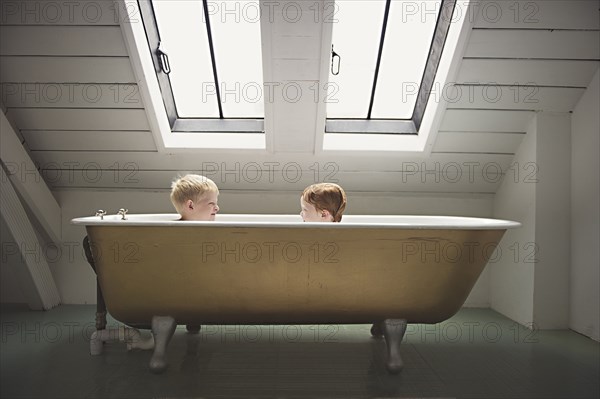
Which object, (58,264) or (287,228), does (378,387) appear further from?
(58,264)

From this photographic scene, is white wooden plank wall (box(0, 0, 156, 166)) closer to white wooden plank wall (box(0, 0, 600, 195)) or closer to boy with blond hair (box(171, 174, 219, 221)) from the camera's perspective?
white wooden plank wall (box(0, 0, 600, 195))

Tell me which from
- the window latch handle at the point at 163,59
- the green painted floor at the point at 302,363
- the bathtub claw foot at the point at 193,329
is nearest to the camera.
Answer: the green painted floor at the point at 302,363

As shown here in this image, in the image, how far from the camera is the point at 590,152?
7.16 feet

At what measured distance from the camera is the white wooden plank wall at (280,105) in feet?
6.59

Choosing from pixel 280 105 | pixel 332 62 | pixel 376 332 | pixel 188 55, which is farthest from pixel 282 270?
pixel 188 55

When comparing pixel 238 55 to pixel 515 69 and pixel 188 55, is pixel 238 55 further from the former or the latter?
pixel 515 69

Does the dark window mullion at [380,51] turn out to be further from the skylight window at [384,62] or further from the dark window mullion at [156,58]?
the dark window mullion at [156,58]

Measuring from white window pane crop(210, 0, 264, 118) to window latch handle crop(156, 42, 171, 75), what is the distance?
0.26 metres

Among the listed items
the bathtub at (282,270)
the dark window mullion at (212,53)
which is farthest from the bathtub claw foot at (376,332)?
the dark window mullion at (212,53)

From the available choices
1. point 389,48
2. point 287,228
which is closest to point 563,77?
point 389,48

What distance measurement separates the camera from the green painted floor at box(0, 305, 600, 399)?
160 centimetres

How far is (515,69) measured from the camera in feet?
7.13

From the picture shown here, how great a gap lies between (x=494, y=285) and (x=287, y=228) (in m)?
1.61

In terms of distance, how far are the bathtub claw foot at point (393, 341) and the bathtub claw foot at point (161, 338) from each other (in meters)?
0.80
